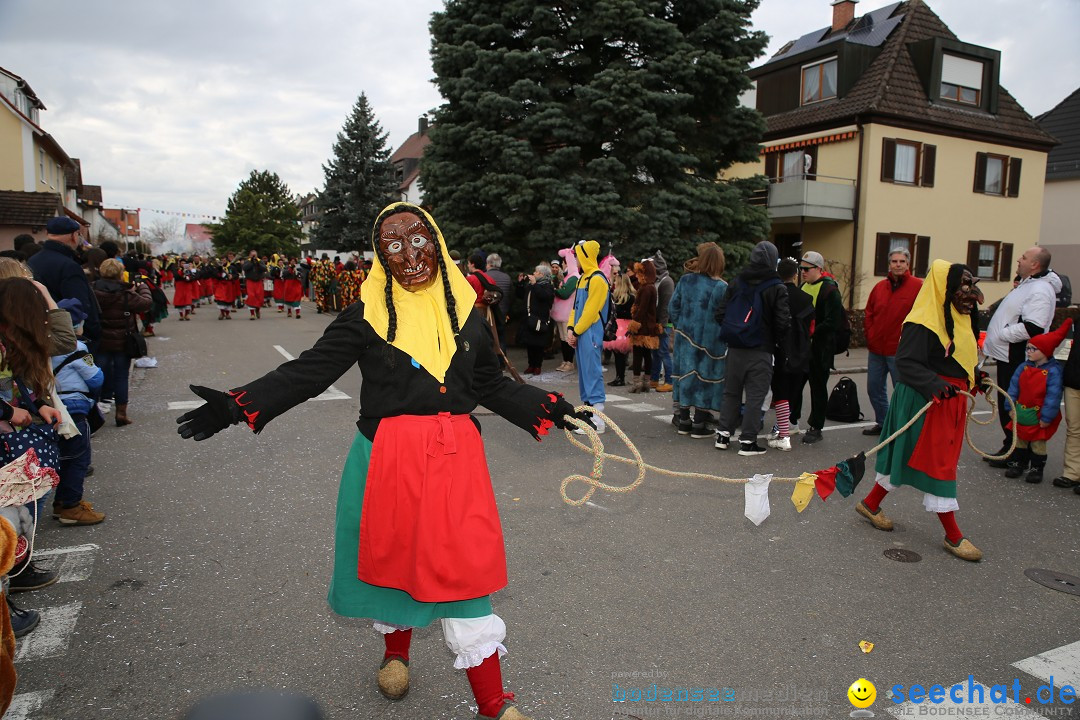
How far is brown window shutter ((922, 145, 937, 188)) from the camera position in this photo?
23234 mm

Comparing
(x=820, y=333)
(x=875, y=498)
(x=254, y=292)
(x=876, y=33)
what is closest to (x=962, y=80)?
(x=876, y=33)

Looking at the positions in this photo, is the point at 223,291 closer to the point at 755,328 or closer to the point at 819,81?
the point at 755,328

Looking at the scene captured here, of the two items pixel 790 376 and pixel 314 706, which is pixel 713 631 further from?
pixel 790 376

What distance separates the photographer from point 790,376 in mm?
7660

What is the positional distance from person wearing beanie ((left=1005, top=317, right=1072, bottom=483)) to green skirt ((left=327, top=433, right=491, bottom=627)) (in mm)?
5772

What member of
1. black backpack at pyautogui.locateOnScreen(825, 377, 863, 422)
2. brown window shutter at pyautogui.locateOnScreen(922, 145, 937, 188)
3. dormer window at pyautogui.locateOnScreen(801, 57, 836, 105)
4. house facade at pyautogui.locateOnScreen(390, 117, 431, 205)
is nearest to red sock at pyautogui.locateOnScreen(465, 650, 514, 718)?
black backpack at pyautogui.locateOnScreen(825, 377, 863, 422)

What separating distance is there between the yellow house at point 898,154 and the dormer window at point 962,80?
45mm

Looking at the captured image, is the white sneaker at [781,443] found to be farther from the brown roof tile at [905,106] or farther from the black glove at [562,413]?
the brown roof tile at [905,106]

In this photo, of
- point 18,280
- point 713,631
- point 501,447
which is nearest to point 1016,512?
point 713,631

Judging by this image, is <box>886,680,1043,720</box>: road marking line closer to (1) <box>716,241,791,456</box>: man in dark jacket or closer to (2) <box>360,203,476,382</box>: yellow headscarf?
(2) <box>360,203,476,382</box>: yellow headscarf

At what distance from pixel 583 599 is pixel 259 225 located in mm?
60204

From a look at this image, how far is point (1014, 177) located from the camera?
2525 centimetres

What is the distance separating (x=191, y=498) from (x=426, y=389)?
3670 mm

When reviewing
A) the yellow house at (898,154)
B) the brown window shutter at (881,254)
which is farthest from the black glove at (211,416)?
the brown window shutter at (881,254)
